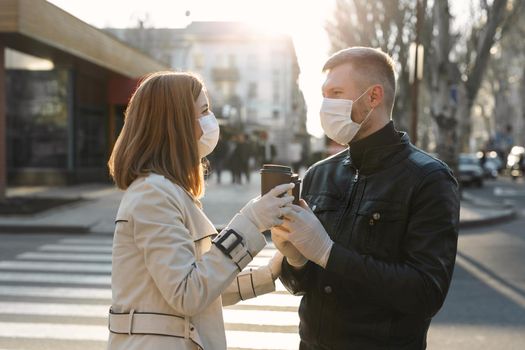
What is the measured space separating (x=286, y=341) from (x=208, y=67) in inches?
2692

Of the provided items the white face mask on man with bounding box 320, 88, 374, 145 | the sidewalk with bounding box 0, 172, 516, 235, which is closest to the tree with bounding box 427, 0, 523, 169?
the sidewalk with bounding box 0, 172, 516, 235

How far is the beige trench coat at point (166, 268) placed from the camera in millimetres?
2119

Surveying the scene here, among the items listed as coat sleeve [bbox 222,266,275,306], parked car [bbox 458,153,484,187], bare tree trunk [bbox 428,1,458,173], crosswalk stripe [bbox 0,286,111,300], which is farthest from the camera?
parked car [bbox 458,153,484,187]

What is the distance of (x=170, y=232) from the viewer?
2145 mm

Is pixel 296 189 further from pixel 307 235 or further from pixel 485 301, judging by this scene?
pixel 485 301

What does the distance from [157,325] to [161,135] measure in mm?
645

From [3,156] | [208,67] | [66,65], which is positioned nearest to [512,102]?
[208,67]

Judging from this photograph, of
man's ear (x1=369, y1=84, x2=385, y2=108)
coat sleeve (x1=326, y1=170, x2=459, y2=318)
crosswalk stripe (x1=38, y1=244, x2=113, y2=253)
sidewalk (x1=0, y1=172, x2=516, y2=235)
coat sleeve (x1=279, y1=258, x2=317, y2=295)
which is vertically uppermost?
man's ear (x1=369, y1=84, x2=385, y2=108)

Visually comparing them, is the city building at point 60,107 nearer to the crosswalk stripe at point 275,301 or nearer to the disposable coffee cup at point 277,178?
the crosswalk stripe at point 275,301

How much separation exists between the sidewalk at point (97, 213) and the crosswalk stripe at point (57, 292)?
16.5ft

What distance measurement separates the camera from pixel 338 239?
7.65 ft

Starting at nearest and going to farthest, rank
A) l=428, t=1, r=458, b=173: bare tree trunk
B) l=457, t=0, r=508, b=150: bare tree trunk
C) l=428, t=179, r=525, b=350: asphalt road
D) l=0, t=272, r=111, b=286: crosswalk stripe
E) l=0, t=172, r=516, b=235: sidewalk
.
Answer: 1. l=428, t=179, r=525, b=350: asphalt road
2. l=0, t=272, r=111, b=286: crosswalk stripe
3. l=0, t=172, r=516, b=235: sidewalk
4. l=428, t=1, r=458, b=173: bare tree trunk
5. l=457, t=0, r=508, b=150: bare tree trunk

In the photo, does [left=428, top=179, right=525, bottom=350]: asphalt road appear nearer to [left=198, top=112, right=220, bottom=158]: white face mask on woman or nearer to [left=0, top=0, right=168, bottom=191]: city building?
[left=198, top=112, right=220, bottom=158]: white face mask on woman

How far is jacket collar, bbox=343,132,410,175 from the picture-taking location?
2359 millimetres
